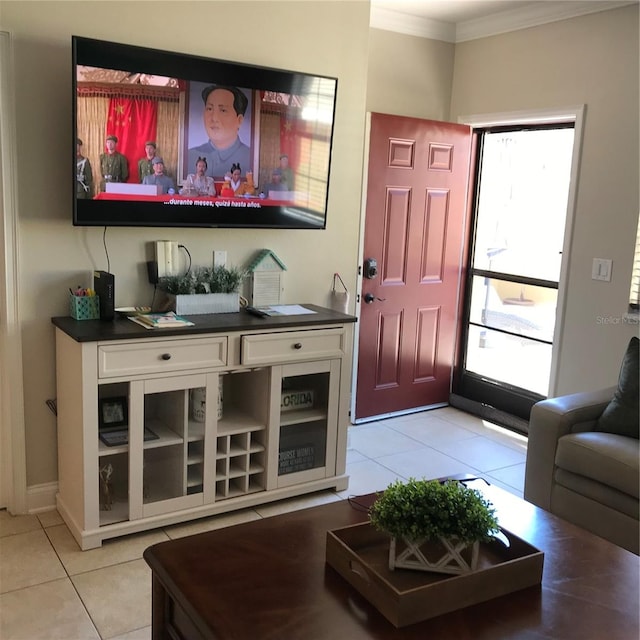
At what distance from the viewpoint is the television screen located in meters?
2.84

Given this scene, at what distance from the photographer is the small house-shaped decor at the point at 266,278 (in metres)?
3.47

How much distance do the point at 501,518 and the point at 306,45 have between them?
7.88 ft

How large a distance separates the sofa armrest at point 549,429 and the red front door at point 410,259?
58.2 inches

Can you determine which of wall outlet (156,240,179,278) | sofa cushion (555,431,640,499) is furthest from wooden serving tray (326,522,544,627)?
wall outlet (156,240,179,278)

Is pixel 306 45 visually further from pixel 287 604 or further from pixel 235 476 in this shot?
pixel 287 604

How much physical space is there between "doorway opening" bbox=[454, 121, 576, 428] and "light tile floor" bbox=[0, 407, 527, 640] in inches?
18.9

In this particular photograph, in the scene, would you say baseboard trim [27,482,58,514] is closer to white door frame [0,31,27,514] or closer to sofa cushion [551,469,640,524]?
white door frame [0,31,27,514]

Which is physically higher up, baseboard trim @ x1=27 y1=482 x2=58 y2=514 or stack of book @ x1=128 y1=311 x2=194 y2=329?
stack of book @ x1=128 y1=311 x2=194 y2=329

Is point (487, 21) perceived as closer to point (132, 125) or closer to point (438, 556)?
point (132, 125)

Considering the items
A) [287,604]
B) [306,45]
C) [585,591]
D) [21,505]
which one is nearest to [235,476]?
[21,505]

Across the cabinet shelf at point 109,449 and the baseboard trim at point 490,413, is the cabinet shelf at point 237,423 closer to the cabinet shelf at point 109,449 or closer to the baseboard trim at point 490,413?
the cabinet shelf at point 109,449

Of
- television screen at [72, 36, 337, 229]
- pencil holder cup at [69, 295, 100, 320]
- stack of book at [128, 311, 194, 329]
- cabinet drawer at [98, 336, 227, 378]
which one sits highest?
television screen at [72, 36, 337, 229]

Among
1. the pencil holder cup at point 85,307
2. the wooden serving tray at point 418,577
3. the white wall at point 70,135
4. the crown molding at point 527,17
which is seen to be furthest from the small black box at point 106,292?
the crown molding at point 527,17

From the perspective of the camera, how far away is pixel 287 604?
1.63 metres
